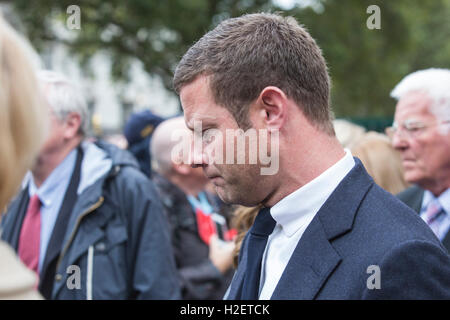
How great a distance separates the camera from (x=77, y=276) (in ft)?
10.3

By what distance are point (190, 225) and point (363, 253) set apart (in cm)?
254

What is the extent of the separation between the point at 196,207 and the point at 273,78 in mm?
2586

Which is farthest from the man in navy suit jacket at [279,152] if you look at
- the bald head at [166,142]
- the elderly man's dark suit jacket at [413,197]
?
the bald head at [166,142]

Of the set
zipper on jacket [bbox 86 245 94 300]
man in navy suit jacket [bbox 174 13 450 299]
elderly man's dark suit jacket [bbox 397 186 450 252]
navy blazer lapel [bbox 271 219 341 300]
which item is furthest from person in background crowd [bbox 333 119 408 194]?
navy blazer lapel [bbox 271 219 341 300]

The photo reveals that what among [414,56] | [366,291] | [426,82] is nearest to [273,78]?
[366,291]

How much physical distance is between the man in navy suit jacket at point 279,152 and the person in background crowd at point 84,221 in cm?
134

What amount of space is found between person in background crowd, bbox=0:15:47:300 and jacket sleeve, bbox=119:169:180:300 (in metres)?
2.01

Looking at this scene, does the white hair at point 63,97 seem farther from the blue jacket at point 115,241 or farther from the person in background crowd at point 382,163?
the person in background crowd at point 382,163

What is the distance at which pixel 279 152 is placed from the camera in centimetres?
197

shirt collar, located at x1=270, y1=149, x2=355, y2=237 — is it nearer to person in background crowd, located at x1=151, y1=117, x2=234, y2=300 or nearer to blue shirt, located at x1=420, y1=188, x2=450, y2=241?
blue shirt, located at x1=420, y1=188, x2=450, y2=241

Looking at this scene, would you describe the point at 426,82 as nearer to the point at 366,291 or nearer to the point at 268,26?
the point at 268,26

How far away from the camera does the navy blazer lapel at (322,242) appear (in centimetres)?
179

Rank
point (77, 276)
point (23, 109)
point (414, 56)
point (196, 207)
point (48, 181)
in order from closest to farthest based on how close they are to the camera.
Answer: point (23, 109), point (77, 276), point (48, 181), point (196, 207), point (414, 56)

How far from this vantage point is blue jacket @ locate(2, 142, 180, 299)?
316 cm
